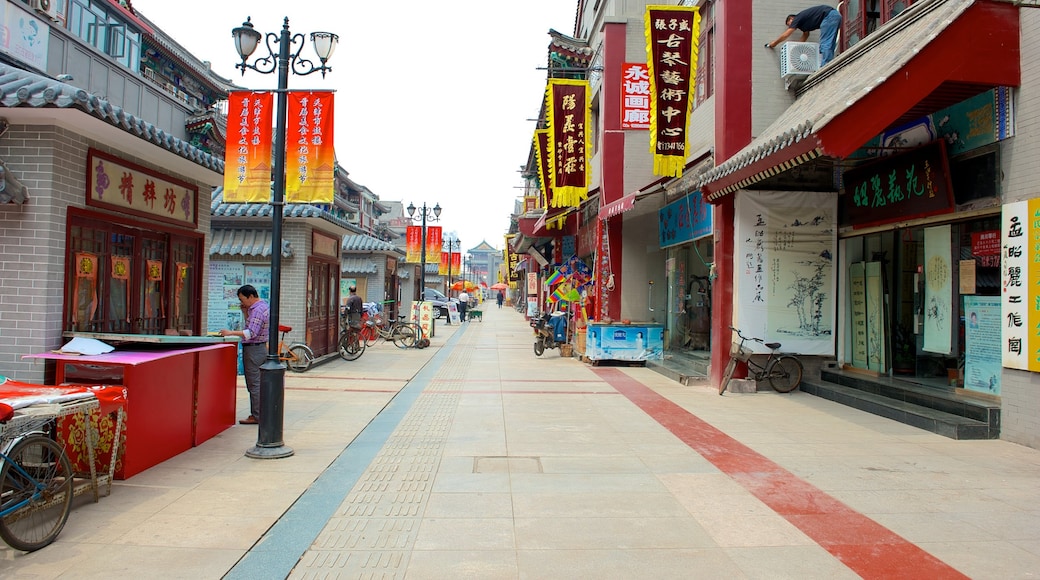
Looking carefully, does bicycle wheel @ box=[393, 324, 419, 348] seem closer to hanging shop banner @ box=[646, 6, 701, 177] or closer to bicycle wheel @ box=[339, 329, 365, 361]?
bicycle wheel @ box=[339, 329, 365, 361]

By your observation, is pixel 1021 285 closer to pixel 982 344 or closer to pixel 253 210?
pixel 982 344

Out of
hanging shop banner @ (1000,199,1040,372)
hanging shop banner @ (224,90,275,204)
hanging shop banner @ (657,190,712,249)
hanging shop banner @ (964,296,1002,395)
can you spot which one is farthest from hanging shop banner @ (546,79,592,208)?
hanging shop banner @ (1000,199,1040,372)

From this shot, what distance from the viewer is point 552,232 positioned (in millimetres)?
21938

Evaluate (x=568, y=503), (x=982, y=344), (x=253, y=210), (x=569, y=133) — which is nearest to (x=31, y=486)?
(x=568, y=503)

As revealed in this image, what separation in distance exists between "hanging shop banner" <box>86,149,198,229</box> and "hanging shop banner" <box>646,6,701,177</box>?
294 inches

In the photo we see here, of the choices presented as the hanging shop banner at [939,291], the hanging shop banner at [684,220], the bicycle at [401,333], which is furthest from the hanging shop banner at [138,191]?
the bicycle at [401,333]

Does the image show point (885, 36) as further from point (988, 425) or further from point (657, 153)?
point (988, 425)

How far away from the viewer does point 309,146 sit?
688cm

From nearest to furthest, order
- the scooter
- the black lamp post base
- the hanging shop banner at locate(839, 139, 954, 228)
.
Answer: the black lamp post base
the hanging shop banner at locate(839, 139, 954, 228)
the scooter

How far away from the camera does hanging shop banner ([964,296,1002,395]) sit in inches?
293

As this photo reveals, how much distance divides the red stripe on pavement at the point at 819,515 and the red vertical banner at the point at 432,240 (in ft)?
69.1

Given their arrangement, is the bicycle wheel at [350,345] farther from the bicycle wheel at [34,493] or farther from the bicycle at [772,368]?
the bicycle wheel at [34,493]

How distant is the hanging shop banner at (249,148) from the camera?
6.95 metres

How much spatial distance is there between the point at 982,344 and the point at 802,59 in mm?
5379
